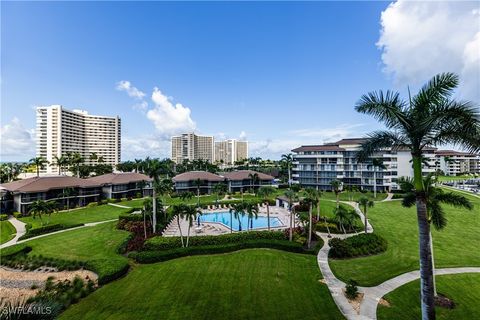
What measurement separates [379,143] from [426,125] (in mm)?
2743

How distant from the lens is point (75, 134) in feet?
469

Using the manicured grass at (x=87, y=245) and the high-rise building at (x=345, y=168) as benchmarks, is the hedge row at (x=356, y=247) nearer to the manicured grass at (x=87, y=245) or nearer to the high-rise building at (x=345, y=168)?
the manicured grass at (x=87, y=245)

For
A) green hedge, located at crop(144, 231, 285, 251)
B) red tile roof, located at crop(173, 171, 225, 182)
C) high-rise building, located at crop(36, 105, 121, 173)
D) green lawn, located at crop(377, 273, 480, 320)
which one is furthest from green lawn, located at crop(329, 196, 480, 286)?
high-rise building, located at crop(36, 105, 121, 173)

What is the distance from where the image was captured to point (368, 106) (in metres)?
11.2

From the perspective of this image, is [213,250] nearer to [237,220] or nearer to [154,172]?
[154,172]

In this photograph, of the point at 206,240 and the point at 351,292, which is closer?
the point at 351,292

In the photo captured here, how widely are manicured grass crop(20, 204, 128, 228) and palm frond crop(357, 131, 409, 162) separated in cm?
4956

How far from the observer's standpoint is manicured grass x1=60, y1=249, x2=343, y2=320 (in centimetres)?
1706

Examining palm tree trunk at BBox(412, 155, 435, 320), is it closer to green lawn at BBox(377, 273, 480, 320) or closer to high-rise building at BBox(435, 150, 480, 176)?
green lawn at BBox(377, 273, 480, 320)

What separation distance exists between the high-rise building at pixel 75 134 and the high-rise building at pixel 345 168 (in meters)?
119

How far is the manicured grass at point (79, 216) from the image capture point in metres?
45.5

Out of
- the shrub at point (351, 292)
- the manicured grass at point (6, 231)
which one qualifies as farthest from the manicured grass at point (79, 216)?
the shrub at point (351, 292)

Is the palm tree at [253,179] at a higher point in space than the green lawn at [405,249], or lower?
higher

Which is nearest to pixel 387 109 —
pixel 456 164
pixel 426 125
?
pixel 426 125
